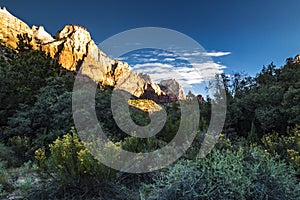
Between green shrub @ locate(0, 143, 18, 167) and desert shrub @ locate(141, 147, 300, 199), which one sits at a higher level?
desert shrub @ locate(141, 147, 300, 199)

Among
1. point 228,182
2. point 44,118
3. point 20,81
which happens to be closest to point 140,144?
point 228,182

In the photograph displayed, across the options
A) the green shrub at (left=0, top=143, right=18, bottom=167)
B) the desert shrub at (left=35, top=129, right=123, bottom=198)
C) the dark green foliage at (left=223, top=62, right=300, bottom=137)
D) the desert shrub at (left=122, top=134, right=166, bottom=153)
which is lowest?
the green shrub at (left=0, top=143, right=18, bottom=167)

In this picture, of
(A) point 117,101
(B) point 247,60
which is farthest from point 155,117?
(B) point 247,60

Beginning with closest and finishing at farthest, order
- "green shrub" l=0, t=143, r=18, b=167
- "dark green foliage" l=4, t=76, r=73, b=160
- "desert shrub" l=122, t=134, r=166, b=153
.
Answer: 1. "desert shrub" l=122, t=134, r=166, b=153
2. "green shrub" l=0, t=143, r=18, b=167
3. "dark green foliage" l=4, t=76, r=73, b=160

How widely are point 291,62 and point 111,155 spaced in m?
13.7

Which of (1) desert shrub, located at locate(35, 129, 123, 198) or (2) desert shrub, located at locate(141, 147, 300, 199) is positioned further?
(1) desert shrub, located at locate(35, 129, 123, 198)

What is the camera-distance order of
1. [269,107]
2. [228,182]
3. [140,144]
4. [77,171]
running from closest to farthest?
[228,182]
[77,171]
[140,144]
[269,107]

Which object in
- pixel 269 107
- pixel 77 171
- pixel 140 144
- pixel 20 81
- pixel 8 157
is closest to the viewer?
pixel 77 171

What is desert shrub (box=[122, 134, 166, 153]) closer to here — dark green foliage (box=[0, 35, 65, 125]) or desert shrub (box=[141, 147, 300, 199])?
desert shrub (box=[141, 147, 300, 199])

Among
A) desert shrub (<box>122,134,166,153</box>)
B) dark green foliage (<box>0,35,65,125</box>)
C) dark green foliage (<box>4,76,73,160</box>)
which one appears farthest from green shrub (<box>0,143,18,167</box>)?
desert shrub (<box>122,134,166,153</box>)

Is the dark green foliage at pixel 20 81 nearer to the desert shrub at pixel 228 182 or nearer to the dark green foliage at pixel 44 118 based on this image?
the dark green foliage at pixel 44 118

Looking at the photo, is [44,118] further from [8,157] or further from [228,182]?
[228,182]

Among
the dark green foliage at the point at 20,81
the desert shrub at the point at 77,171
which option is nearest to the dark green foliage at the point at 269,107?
the desert shrub at the point at 77,171

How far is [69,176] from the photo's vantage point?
3068 mm
